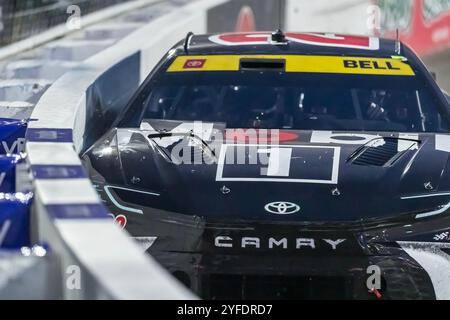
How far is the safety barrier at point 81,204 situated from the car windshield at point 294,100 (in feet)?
2.04

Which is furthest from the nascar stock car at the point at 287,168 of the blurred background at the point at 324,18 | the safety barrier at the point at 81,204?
the blurred background at the point at 324,18

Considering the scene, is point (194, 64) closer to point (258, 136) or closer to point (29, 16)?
point (258, 136)

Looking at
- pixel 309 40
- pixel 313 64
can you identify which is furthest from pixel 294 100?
pixel 309 40

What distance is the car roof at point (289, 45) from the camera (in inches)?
264

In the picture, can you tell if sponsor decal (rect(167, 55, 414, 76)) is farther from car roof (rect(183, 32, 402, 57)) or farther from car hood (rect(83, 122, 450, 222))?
car hood (rect(83, 122, 450, 222))

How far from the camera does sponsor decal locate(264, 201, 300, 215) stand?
5020 millimetres

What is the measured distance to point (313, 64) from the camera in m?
6.59

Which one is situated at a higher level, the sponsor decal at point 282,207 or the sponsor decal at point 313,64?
the sponsor decal at point 313,64

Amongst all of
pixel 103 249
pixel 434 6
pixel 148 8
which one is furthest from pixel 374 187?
pixel 434 6

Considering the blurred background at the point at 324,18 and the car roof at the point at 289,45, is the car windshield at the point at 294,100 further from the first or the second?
the blurred background at the point at 324,18

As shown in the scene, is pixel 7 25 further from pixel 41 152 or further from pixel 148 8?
pixel 41 152

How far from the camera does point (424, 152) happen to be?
570cm

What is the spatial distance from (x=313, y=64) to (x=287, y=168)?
137cm
